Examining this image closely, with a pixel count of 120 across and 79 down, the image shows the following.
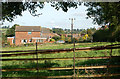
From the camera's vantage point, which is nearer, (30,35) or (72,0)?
(72,0)

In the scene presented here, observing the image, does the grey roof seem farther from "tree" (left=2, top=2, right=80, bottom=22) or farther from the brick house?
"tree" (left=2, top=2, right=80, bottom=22)

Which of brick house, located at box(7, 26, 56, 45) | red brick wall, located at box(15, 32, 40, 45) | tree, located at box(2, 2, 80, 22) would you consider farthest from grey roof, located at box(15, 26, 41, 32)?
tree, located at box(2, 2, 80, 22)

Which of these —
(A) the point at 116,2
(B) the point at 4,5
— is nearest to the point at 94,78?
(A) the point at 116,2

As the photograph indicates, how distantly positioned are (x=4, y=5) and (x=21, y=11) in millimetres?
926

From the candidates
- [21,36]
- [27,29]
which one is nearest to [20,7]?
[21,36]

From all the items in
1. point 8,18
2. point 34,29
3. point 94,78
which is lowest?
point 94,78

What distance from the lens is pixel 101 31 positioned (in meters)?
39.7

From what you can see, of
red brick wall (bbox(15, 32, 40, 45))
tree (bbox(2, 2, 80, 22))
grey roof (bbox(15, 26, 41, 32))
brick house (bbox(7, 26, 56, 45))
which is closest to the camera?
tree (bbox(2, 2, 80, 22))

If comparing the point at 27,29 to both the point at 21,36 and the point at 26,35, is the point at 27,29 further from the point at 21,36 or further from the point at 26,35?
the point at 21,36

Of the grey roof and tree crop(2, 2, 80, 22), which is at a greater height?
the grey roof

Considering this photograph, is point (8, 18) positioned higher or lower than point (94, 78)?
higher

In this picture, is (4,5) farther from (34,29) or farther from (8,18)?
(34,29)

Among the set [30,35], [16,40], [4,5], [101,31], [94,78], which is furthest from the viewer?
[30,35]

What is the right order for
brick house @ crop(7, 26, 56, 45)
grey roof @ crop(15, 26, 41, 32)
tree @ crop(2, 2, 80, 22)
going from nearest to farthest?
tree @ crop(2, 2, 80, 22) < brick house @ crop(7, 26, 56, 45) < grey roof @ crop(15, 26, 41, 32)
